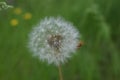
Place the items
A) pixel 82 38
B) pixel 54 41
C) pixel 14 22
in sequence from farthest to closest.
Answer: pixel 14 22 → pixel 82 38 → pixel 54 41

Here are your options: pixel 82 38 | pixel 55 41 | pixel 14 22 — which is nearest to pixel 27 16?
pixel 14 22

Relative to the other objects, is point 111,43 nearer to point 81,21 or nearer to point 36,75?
point 81,21

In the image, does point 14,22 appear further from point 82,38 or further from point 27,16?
point 82,38

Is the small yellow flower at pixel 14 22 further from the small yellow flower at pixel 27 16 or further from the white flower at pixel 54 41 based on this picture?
the white flower at pixel 54 41

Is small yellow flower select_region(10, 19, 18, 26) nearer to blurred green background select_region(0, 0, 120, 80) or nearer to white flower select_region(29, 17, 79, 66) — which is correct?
blurred green background select_region(0, 0, 120, 80)

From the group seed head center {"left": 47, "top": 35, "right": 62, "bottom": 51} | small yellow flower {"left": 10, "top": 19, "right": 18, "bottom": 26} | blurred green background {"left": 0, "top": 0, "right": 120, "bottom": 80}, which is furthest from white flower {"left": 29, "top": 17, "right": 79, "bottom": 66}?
small yellow flower {"left": 10, "top": 19, "right": 18, "bottom": 26}

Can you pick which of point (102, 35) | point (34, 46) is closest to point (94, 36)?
point (102, 35)
